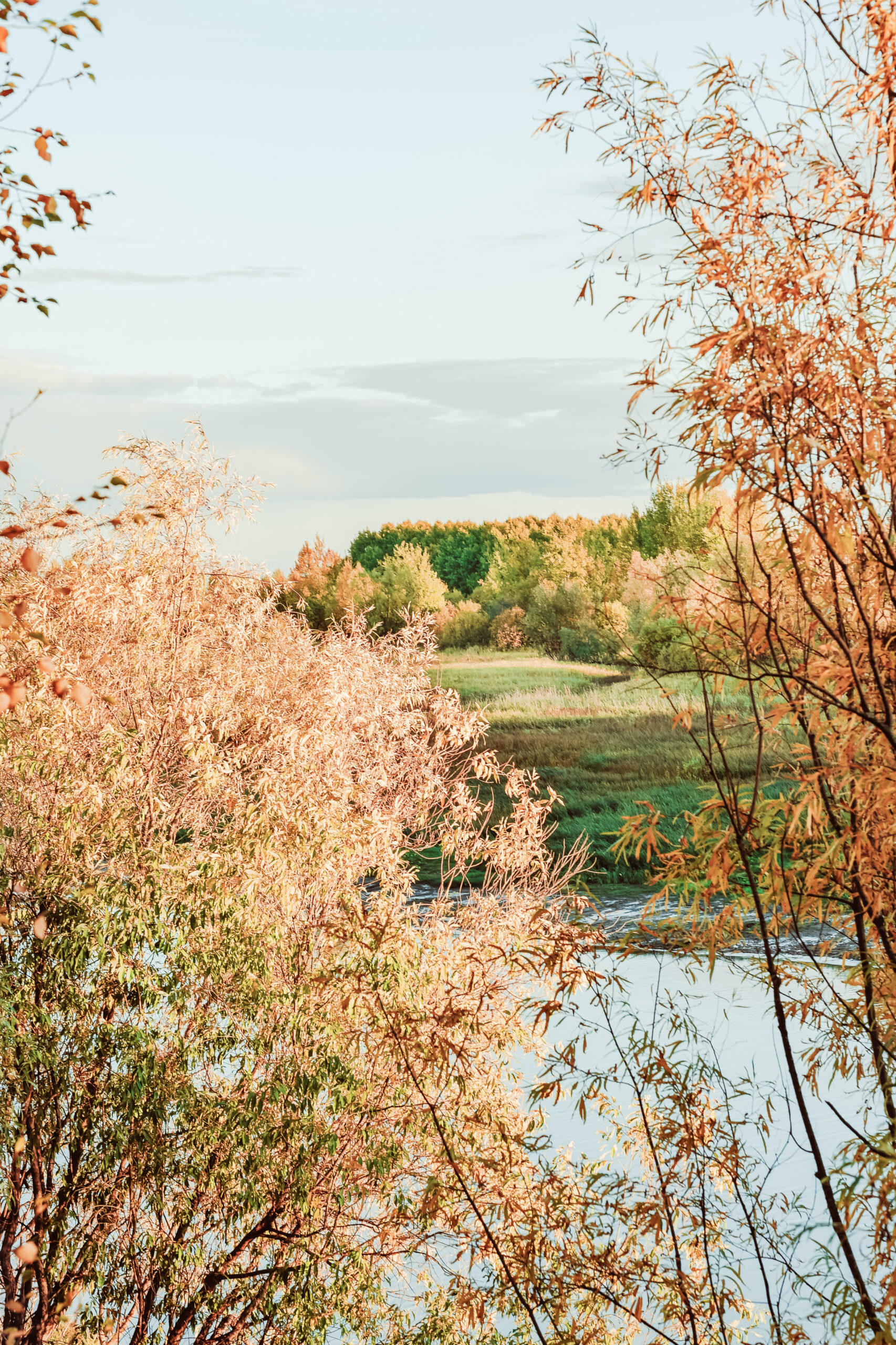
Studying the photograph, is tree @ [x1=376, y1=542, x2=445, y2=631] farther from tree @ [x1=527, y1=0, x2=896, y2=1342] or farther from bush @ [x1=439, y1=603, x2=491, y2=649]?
tree @ [x1=527, y1=0, x2=896, y2=1342]

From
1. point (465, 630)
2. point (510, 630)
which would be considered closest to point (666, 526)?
point (510, 630)

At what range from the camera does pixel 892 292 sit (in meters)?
2.47

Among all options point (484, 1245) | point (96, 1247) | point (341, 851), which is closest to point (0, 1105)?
point (96, 1247)

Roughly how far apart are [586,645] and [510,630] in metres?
1.60

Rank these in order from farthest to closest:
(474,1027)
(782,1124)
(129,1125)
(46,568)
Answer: (782,1124), (46,568), (129,1125), (474,1027)

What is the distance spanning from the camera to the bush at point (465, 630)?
19.7 m

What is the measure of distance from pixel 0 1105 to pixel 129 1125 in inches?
21.6

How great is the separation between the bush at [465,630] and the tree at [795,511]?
16755mm

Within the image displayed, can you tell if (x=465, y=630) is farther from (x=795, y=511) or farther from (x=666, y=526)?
(x=795, y=511)

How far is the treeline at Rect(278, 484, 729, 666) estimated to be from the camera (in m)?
18.9

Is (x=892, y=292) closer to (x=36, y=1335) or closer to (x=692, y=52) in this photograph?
(x=692, y=52)

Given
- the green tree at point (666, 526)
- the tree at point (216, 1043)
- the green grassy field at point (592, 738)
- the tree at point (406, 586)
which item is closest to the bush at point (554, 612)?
the green grassy field at point (592, 738)

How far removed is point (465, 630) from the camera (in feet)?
65.4

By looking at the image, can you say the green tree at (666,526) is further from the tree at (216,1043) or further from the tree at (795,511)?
the tree at (795,511)
